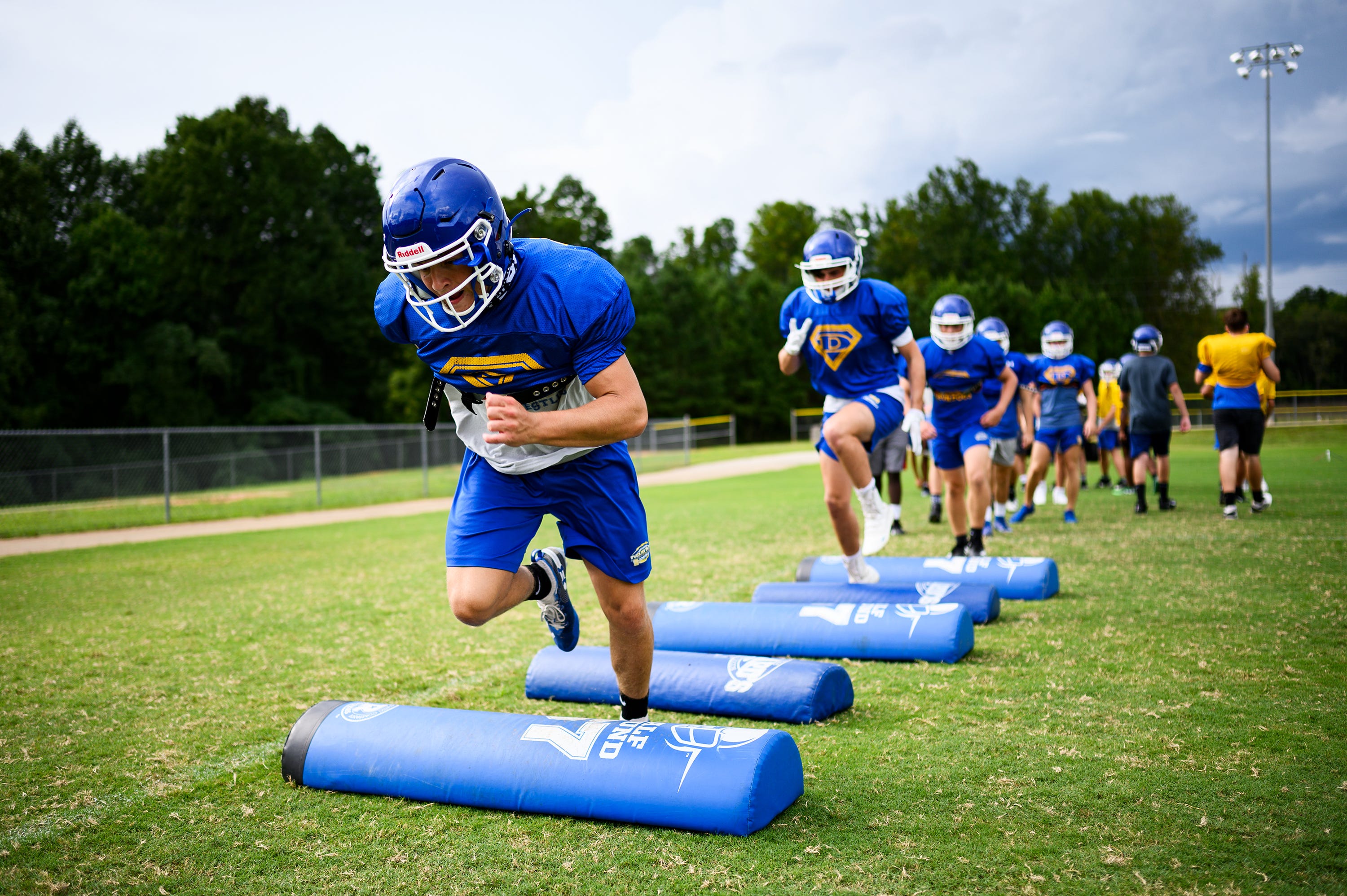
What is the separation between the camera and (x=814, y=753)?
3.79 m

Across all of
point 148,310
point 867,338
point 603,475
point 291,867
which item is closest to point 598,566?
point 603,475

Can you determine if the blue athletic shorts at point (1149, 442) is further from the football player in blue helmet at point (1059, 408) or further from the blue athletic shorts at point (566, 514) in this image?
the blue athletic shorts at point (566, 514)

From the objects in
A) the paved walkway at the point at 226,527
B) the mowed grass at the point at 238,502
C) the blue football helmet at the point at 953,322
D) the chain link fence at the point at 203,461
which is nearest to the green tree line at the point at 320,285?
the chain link fence at the point at 203,461

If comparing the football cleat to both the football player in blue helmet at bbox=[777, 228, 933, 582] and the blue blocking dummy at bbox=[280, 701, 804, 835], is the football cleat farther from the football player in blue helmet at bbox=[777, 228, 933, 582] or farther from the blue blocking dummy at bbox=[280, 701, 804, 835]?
the football player in blue helmet at bbox=[777, 228, 933, 582]

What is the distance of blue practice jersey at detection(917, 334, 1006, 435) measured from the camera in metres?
8.11

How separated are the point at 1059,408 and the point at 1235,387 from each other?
189cm

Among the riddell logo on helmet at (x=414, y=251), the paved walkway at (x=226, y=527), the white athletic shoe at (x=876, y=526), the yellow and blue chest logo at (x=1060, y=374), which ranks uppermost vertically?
the riddell logo on helmet at (x=414, y=251)

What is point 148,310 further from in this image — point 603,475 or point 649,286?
point 603,475

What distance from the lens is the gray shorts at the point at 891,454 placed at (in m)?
11.1

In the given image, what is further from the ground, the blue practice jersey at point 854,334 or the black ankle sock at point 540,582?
the blue practice jersey at point 854,334

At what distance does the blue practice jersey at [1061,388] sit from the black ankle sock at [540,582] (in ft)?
29.5

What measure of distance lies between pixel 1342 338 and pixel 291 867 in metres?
71.1

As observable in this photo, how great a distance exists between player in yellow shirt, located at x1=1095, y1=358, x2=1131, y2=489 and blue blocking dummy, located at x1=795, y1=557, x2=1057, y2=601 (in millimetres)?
8764

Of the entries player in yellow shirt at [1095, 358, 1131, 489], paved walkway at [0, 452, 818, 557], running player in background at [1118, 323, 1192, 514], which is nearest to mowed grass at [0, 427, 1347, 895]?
running player in background at [1118, 323, 1192, 514]
